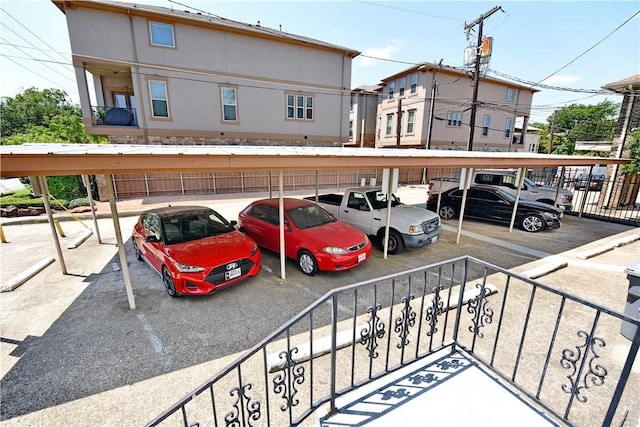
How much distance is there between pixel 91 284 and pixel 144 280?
98 cm

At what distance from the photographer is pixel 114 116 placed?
13555mm

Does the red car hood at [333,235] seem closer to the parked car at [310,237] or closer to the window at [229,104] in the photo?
the parked car at [310,237]

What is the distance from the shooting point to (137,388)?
3.10 m

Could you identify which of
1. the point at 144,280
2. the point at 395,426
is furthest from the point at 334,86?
the point at 395,426

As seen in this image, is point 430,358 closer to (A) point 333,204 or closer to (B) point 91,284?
(A) point 333,204

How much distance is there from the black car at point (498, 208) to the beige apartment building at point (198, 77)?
960 centimetres

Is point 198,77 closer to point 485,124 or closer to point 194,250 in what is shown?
point 194,250

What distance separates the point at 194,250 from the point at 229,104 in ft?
40.7

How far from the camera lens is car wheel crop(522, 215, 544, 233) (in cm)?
918

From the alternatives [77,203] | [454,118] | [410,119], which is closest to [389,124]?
[410,119]

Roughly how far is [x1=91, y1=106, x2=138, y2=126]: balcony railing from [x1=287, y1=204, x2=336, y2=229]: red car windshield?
486 inches

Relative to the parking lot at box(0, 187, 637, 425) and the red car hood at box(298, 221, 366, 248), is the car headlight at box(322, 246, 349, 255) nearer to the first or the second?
the red car hood at box(298, 221, 366, 248)

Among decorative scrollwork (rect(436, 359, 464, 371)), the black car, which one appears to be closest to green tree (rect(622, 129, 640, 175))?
the black car

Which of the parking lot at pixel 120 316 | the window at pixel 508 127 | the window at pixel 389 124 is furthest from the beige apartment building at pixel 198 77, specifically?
the window at pixel 508 127
